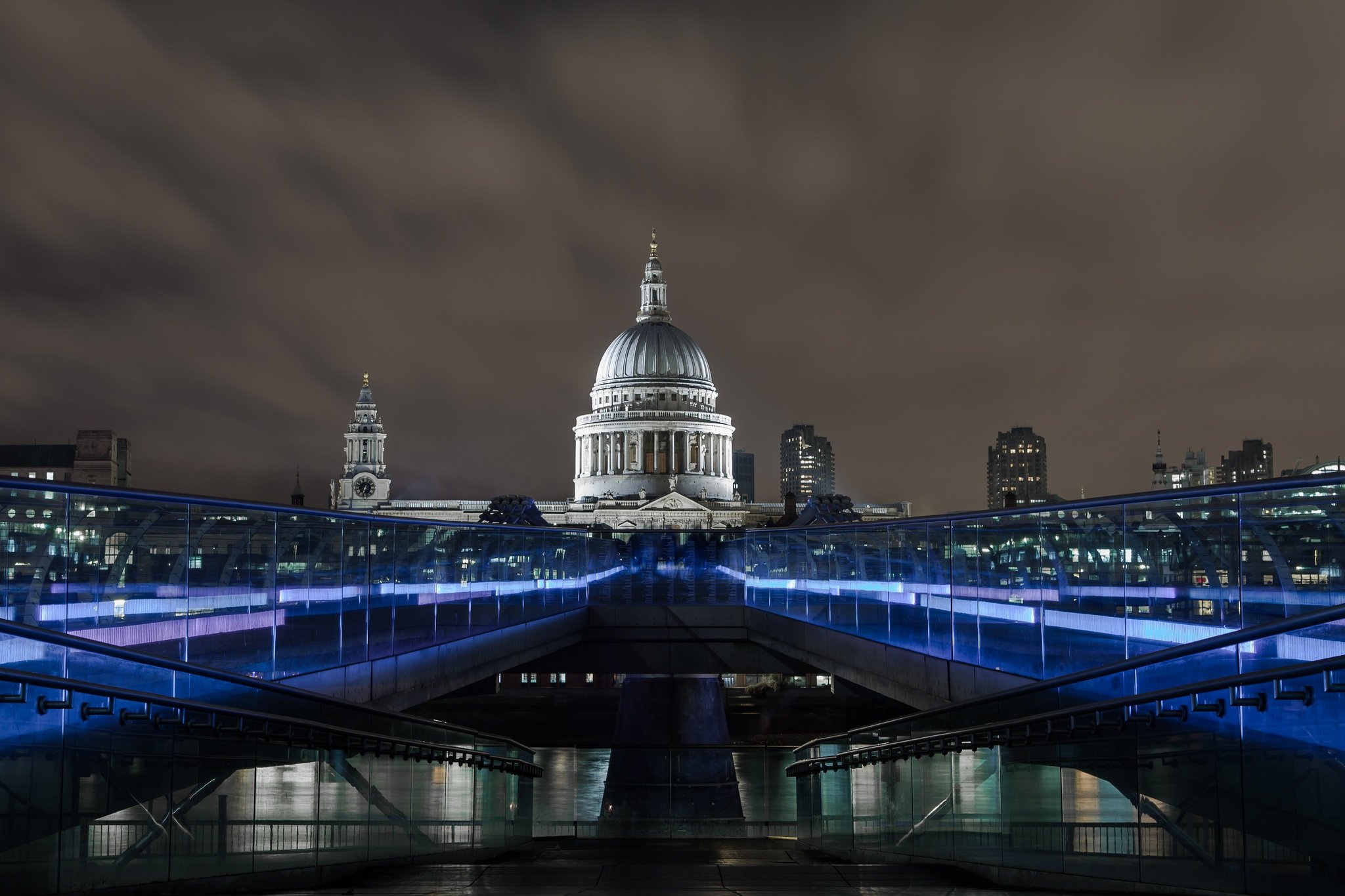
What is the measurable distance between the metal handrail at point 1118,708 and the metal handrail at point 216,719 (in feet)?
17.4

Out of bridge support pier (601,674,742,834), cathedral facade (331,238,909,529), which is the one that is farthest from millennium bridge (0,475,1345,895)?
cathedral facade (331,238,909,529)

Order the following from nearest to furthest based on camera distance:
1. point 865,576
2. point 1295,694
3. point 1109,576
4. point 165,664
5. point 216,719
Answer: point 1295,694, point 165,664, point 216,719, point 1109,576, point 865,576

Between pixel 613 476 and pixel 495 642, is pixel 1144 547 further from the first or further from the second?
pixel 613 476

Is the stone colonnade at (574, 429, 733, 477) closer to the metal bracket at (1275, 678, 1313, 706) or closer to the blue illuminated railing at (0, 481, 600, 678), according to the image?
the blue illuminated railing at (0, 481, 600, 678)

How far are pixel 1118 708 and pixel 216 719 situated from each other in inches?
265

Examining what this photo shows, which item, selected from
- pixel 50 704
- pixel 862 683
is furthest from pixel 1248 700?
pixel 862 683

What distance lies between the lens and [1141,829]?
9.48 meters

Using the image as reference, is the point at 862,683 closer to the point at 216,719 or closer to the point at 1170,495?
the point at 1170,495

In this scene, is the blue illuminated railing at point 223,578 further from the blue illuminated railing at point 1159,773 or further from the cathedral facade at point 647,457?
the cathedral facade at point 647,457

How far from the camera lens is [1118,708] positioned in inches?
386

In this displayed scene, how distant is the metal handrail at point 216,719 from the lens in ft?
28.3

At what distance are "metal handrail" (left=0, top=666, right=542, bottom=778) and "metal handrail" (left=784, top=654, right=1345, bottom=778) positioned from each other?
5.29m

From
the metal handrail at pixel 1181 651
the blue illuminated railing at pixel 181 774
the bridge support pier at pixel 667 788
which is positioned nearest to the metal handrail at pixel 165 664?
the blue illuminated railing at pixel 181 774

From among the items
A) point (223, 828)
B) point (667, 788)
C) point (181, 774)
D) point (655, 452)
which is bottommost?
point (667, 788)
